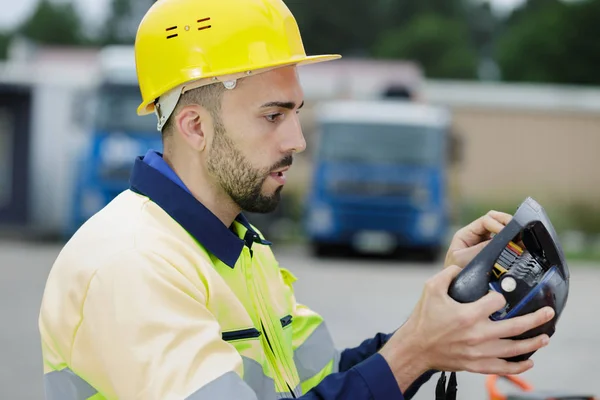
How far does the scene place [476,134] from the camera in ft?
99.6

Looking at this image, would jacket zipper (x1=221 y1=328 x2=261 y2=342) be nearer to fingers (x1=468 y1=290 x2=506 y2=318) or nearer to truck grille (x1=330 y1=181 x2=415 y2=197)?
fingers (x1=468 y1=290 x2=506 y2=318)

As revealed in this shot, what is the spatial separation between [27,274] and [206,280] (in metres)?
12.9

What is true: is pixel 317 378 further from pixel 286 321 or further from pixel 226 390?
pixel 226 390

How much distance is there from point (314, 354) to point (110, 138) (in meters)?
15.6

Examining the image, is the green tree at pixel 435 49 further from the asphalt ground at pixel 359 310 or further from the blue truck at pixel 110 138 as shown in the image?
the blue truck at pixel 110 138

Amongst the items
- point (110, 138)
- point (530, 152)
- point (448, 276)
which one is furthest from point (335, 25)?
point (448, 276)

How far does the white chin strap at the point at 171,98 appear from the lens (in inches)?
86.9

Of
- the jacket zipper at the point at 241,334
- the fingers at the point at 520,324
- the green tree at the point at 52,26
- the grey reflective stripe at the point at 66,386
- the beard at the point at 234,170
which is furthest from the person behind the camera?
the green tree at the point at 52,26

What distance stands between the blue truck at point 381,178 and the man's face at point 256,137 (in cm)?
1500

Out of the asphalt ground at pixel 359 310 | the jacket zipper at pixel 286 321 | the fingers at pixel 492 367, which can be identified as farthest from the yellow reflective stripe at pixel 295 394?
the asphalt ground at pixel 359 310

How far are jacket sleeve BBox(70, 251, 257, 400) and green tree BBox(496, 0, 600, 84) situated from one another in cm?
5411

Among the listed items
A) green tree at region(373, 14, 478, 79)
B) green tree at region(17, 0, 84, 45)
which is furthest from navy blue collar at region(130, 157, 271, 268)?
green tree at region(17, 0, 84, 45)

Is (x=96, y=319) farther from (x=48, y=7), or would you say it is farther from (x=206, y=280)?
(x=48, y=7)

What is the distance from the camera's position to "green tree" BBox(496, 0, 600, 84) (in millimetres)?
54188
